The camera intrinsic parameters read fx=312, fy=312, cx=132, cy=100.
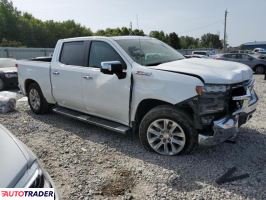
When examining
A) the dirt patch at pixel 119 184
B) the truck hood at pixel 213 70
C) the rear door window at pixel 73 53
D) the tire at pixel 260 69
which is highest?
the rear door window at pixel 73 53

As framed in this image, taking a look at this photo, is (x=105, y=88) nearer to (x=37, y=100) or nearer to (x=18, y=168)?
(x=37, y=100)

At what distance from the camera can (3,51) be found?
2331cm

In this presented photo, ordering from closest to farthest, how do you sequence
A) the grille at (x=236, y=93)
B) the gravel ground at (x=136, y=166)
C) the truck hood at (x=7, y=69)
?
the gravel ground at (x=136, y=166)
the grille at (x=236, y=93)
the truck hood at (x=7, y=69)

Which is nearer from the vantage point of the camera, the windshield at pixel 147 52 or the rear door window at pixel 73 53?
the windshield at pixel 147 52

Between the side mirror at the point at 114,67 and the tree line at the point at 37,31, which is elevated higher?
the tree line at the point at 37,31

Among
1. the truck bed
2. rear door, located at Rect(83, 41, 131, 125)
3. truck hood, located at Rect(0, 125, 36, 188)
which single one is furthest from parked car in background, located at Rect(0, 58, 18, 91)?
truck hood, located at Rect(0, 125, 36, 188)

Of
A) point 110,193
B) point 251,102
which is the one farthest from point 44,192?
point 251,102

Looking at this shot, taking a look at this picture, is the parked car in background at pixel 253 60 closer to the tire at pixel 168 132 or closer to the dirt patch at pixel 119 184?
the tire at pixel 168 132

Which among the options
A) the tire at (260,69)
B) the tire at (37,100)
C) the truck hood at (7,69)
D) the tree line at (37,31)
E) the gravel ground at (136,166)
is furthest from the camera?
the tree line at (37,31)

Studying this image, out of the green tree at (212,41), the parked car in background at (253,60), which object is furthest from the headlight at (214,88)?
the green tree at (212,41)

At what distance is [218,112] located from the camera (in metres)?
4.15

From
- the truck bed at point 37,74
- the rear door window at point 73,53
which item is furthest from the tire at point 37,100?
the rear door window at point 73,53

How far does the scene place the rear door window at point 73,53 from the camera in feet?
19.0

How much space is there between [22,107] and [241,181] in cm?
620
